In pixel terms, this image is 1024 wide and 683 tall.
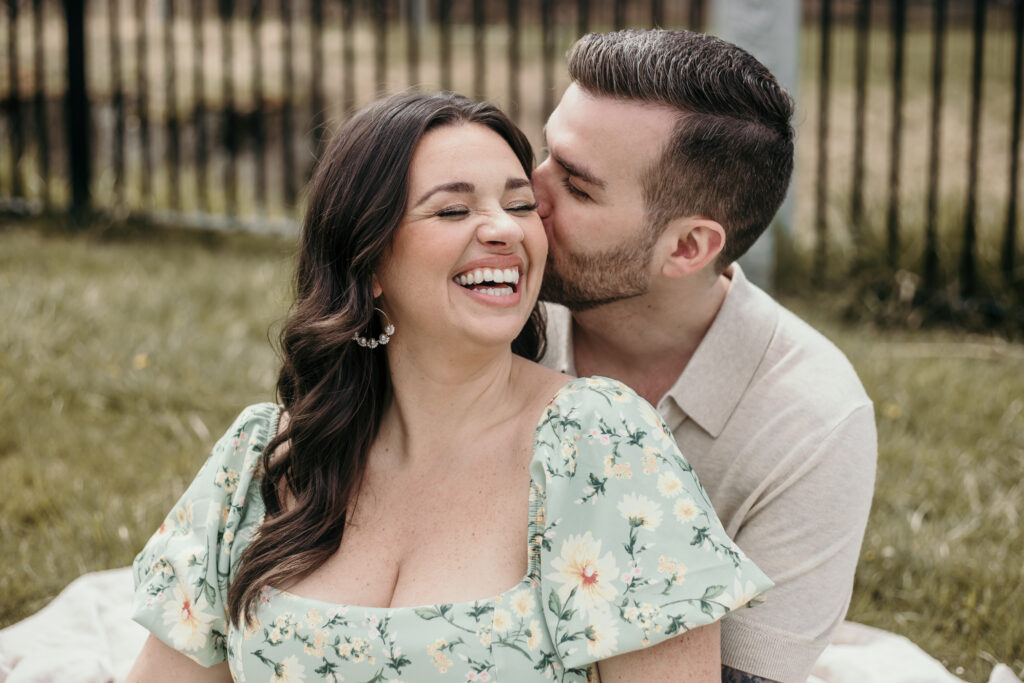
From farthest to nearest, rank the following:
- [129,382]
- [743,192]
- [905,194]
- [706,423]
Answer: [905,194] → [129,382] → [743,192] → [706,423]

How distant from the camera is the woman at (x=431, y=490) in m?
2.21

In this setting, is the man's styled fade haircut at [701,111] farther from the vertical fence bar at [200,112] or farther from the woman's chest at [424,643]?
the vertical fence bar at [200,112]

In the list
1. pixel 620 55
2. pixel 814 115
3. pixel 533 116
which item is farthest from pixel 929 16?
pixel 620 55

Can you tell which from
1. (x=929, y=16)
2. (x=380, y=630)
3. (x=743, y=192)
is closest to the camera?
(x=380, y=630)

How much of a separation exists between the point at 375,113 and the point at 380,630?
1011mm

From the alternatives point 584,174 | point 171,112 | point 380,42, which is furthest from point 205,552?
point 171,112

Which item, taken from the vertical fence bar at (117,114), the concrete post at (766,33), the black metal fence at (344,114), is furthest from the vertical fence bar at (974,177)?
the vertical fence bar at (117,114)

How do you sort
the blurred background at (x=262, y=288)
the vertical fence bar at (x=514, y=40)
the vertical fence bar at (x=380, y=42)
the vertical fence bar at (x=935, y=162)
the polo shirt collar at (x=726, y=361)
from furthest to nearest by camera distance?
the vertical fence bar at (x=380, y=42), the vertical fence bar at (x=514, y=40), the vertical fence bar at (x=935, y=162), the blurred background at (x=262, y=288), the polo shirt collar at (x=726, y=361)

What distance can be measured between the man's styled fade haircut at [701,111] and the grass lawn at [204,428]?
4.90 ft

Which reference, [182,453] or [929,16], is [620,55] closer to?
[182,453]

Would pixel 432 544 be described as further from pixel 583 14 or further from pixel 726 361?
pixel 583 14

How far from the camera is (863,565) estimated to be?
3859 mm

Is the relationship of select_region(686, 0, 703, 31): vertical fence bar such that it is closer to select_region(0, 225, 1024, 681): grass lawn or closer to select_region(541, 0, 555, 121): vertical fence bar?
select_region(541, 0, 555, 121): vertical fence bar

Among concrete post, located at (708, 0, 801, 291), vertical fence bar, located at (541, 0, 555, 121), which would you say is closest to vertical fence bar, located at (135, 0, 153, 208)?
vertical fence bar, located at (541, 0, 555, 121)
